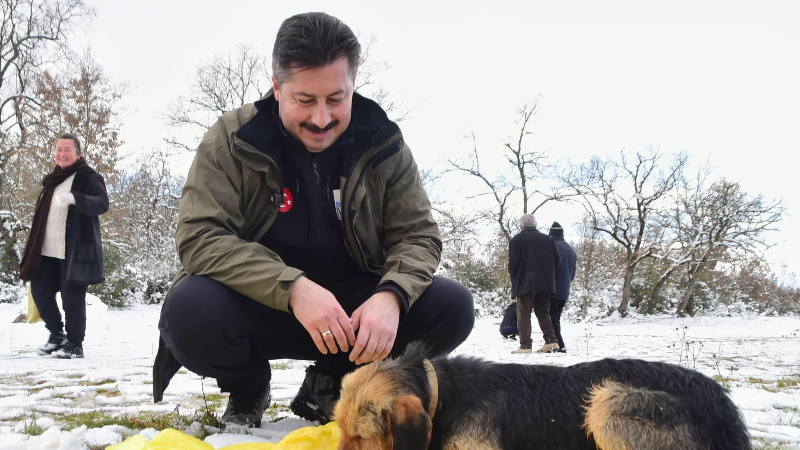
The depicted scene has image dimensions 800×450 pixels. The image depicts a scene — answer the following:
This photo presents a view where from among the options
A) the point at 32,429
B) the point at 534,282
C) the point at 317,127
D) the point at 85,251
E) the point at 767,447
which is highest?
the point at 317,127

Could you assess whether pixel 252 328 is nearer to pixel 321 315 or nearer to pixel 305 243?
pixel 305 243

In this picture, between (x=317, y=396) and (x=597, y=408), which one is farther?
(x=317, y=396)

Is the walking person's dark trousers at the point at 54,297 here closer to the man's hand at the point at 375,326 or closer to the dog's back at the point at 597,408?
the man's hand at the point at 375,326

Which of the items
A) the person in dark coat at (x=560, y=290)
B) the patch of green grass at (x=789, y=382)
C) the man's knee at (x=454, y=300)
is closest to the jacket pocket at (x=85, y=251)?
the man's knee at (x=454, y=300)

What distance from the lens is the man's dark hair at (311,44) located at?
2562 mm

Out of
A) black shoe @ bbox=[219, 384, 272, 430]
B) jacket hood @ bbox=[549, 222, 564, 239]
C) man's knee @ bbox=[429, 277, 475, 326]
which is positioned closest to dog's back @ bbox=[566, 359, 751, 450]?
man's knee @ bbox=[429, 277, 475, 326]

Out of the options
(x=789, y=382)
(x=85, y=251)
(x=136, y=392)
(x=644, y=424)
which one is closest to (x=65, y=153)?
(x=85, y=251)

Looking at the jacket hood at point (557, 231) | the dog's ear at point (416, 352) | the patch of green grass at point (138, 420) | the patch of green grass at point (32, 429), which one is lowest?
the patch of green grass at point (138, 420)

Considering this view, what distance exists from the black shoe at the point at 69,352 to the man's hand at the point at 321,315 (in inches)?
252

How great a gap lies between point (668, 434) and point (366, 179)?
1929 mm

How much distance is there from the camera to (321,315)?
2.36 metres

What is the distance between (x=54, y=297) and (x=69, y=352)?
31.1 inches

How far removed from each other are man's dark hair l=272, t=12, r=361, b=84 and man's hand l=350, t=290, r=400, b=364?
3.93 ft

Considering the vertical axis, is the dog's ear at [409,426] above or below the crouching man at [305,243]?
below
